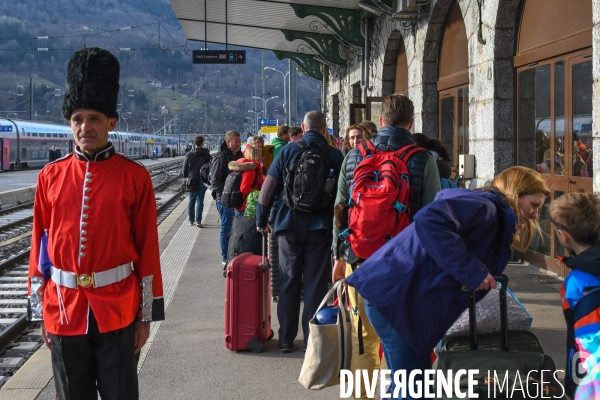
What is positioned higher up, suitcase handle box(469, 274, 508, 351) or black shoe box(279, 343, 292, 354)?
suitcase handle box(469, 274, 508, 351)

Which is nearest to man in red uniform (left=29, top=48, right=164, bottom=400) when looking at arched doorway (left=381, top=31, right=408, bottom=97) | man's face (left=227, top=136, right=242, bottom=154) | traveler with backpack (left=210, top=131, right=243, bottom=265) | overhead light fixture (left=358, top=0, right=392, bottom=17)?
traveler with backpack (left=210, top=131, right=243, bottom=265)

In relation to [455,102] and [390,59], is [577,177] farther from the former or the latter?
[390,59]

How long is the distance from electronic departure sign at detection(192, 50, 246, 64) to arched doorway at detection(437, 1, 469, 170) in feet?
30.1

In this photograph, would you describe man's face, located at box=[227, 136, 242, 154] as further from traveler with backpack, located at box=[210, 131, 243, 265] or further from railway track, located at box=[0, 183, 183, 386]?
railway track, located at box=[0, 183, 183, 386]

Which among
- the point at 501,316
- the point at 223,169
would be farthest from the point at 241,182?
the point at 501,316

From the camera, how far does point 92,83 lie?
3367 mm

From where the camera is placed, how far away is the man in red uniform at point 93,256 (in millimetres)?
3223

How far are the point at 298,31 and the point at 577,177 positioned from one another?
1312 cm

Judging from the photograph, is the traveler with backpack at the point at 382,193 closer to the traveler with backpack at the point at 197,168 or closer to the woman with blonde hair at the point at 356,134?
the woman with blonde hair at the point at 356,134

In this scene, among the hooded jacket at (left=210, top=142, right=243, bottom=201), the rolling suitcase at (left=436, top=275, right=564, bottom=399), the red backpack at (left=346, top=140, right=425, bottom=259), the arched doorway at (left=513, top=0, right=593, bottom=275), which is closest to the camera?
the rolling suitcase at (left=436, top=275, right=564, bottom=399)

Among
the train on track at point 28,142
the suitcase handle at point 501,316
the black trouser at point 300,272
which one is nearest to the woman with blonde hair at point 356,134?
the black trouser at point 300,272

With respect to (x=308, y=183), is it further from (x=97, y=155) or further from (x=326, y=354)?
(x=97, y=155)

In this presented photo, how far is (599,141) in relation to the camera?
6.79 metres

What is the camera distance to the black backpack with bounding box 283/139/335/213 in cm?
571
